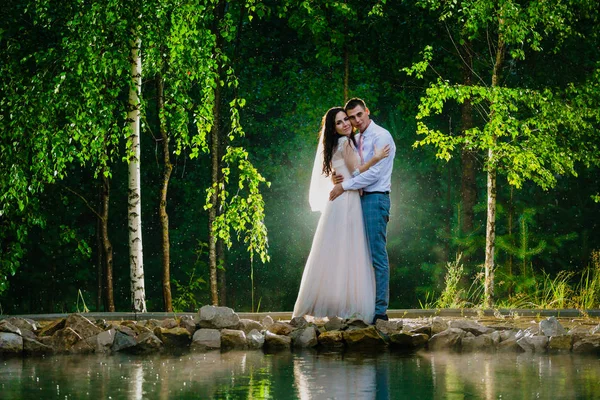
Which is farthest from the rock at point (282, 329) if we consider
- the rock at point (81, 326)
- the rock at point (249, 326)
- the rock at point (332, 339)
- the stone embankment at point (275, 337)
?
the rock at point (81, 326)

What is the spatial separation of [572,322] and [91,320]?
18.7 feet

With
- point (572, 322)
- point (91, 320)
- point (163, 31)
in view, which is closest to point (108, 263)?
point (163, 31)

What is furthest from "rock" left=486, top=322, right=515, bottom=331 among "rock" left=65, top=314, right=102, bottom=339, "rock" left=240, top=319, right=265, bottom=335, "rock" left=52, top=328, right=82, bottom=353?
"rock" left=52, top=328, right=82, bottom=353

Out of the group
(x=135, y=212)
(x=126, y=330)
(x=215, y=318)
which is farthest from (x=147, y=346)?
(x=135, y=212)

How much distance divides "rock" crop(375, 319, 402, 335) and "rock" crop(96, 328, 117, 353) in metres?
2.59

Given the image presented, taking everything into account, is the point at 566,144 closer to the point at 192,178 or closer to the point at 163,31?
the point at 163,31

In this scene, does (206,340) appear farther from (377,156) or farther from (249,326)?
(377,156)

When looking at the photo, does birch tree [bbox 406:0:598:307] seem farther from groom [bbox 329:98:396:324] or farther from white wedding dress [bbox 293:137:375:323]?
white wedding dress [bbox 293:137:375:323]

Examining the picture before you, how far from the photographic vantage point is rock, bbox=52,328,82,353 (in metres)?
10.1

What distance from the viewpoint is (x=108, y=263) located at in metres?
17.0

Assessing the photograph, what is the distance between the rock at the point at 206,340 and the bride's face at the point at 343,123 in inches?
105

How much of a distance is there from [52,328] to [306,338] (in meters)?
2.49

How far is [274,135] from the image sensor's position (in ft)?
87.0

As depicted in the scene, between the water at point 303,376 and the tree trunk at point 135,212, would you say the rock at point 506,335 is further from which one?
the tree trunk at point 135,212
